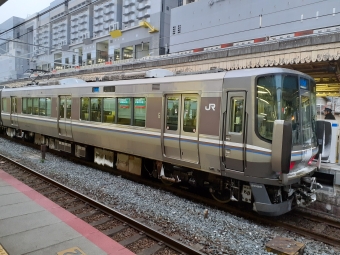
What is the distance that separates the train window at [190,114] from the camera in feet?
22.5

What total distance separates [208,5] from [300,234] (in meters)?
26.8

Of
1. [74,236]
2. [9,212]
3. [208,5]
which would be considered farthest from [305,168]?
[208,5]

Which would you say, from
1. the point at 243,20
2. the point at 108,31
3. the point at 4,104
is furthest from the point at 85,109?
the point at 108,31

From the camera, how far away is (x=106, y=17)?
4559cm

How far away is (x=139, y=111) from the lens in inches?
328

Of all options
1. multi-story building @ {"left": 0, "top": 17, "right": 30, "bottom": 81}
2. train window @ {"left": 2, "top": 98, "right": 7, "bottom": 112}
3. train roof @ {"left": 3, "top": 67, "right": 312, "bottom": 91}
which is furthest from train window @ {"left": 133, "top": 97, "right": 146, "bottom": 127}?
multi-story building @ {"left": 0, "top": 17, "right": 30, "bottom": 81}

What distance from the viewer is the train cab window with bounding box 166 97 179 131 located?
728 cm

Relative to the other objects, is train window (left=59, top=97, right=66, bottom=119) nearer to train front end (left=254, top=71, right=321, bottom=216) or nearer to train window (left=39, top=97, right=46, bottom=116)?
train window (left=39, top=97, right=46, bottom=116)

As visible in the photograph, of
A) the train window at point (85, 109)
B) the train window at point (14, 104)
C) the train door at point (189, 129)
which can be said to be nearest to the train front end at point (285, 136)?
the train door at point (189, 129)

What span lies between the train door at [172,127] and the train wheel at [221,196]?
49.6 inches

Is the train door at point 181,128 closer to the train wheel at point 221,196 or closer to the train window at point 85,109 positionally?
the train wheel at point 221,196

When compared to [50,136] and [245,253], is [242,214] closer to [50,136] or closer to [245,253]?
[245,253]

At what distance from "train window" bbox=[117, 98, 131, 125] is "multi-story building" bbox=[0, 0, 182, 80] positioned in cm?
2099

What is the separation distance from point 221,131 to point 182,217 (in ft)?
6.43
